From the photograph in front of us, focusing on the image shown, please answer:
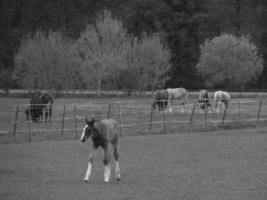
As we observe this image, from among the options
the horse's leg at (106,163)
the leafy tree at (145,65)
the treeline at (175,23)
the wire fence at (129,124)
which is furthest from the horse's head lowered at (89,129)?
the treeline at (175,23)

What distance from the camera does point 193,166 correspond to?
58.6ft

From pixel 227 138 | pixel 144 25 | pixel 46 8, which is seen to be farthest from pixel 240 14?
pixel 227 138

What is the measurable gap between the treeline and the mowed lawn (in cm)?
6178

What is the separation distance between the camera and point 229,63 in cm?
7431

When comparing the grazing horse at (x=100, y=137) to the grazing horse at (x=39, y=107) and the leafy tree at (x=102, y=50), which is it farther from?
the leafy tree at (x=102, y=50)

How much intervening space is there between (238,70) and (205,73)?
13.8 feet

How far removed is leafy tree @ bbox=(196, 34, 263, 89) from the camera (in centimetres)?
7406

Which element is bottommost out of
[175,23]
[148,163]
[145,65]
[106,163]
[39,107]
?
[148,163]

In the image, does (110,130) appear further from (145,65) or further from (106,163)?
(145,65)

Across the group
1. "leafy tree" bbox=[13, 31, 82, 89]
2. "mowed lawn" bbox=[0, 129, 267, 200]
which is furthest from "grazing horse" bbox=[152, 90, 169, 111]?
"leafy tree" bbox=[13, 31, 82, 89]

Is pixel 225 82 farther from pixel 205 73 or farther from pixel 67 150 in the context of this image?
pixel 67 150

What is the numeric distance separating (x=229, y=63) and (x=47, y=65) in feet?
68.1

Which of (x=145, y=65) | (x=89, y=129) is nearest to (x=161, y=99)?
(x=89, y=129)

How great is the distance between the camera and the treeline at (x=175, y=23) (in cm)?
8738
